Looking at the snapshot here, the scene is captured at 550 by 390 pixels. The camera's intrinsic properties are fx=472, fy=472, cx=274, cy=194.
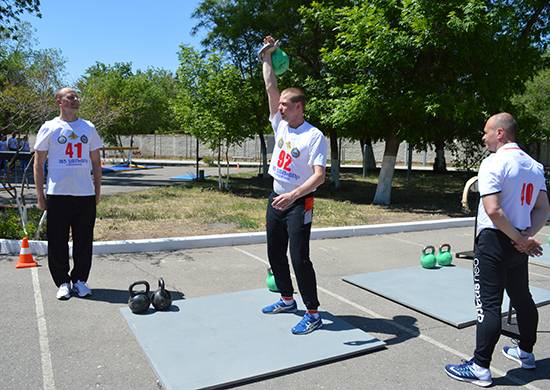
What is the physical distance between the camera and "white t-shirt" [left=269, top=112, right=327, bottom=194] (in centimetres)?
387

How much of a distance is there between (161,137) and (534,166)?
40.4 meters

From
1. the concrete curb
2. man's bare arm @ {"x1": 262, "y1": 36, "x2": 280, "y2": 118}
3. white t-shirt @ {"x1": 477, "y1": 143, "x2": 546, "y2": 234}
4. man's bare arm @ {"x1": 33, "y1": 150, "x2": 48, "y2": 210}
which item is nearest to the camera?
white t-shirt @ {"x1": 477, "y1": 143, "x2": 546, "y2": 234}

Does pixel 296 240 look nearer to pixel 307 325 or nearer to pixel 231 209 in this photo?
pixel 307 325

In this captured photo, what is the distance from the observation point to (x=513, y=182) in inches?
122

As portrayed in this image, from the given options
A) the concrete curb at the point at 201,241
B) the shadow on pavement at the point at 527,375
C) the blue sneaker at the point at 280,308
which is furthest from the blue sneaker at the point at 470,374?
the concrete curb at the point at 201,241

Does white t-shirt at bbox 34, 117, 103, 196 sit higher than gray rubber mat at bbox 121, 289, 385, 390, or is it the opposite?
white t-shirt at bbox 34, 117, 103, 196

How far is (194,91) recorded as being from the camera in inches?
626

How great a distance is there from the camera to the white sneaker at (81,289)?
16.3 feet

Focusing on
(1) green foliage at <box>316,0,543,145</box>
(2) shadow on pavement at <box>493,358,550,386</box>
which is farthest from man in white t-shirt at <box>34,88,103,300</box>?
(1) green foliage at <box>316,0,543,145</box>

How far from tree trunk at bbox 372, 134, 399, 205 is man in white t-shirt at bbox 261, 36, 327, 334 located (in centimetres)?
966

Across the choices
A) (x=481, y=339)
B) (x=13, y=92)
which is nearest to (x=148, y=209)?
(x=13, y=92)

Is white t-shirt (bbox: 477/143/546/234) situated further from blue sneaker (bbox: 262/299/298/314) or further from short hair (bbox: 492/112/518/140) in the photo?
blue sneaker (bbox: 262/299/298/314)

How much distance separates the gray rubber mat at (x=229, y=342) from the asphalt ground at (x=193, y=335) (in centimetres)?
8

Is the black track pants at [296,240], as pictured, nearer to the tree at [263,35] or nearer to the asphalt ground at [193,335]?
the asphalt ground at [193,335]
